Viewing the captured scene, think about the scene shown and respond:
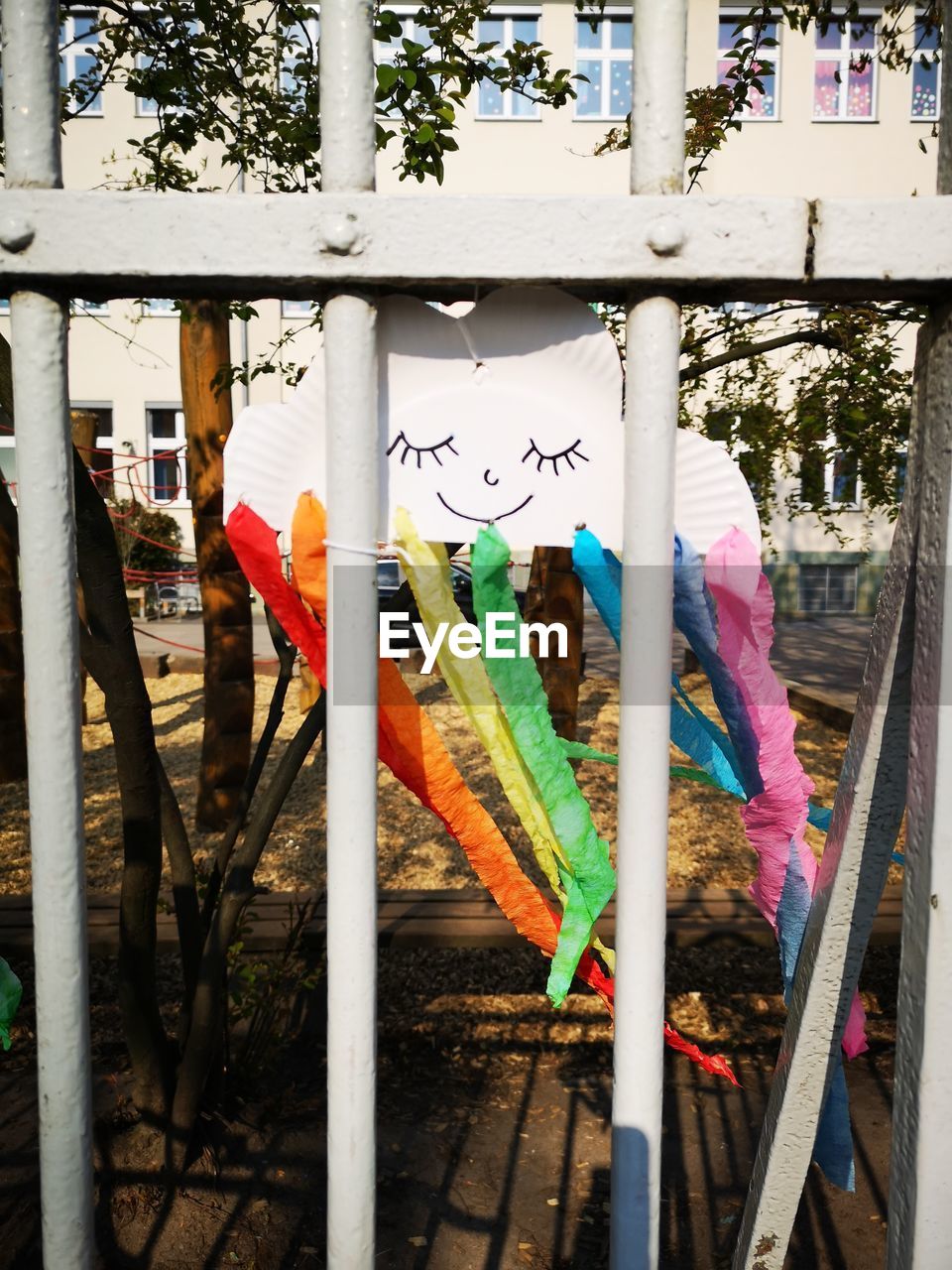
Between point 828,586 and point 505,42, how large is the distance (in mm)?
10050

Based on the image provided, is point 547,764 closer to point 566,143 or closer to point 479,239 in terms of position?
point 479,239

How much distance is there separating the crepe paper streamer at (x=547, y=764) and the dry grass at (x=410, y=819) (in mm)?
3019

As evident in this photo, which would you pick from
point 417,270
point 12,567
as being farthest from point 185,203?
point 12,567

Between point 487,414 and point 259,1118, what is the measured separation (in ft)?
6.90

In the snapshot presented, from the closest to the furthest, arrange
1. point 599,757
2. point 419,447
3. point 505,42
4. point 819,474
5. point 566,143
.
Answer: point 419,447, point 599,757, point 819,474, point 566,143, point 505,42

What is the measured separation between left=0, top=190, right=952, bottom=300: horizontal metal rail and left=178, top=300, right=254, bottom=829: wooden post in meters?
3.78

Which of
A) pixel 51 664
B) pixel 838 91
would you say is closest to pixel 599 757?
pixel 51 664

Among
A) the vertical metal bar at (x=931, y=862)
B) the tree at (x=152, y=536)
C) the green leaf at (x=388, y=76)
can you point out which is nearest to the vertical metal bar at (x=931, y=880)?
the vertical metal bar at (x=931, y=862)

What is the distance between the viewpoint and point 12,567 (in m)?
5.64

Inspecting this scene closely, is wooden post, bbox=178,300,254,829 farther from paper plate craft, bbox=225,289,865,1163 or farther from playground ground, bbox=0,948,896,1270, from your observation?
paper plate craft, bbox=225,289,865,1163

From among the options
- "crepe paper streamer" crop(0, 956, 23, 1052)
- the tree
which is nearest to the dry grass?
"crepe paper streamer" crop(0, 956, 23, 1052)

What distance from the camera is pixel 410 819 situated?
5508 millimetres

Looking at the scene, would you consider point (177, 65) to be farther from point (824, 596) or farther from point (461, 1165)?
point (824, 596)

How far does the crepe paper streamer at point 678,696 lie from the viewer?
1.17 metres
